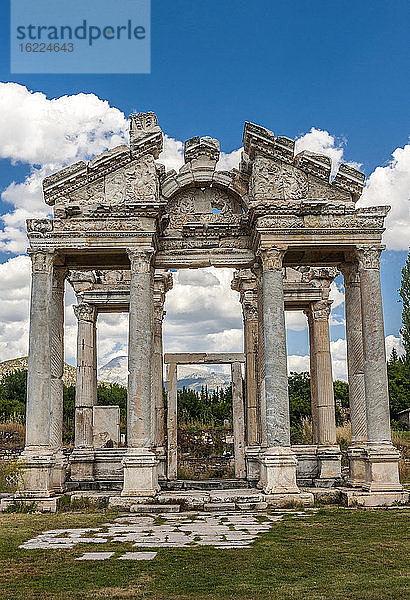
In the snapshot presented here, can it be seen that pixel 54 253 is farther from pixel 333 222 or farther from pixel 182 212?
pixel 333 222

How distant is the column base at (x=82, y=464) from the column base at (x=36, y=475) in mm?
6028

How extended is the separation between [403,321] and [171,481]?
3507 centimetres

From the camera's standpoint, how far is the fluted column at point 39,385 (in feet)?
53.4

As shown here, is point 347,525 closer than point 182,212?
Yes

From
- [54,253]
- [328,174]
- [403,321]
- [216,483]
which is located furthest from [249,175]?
[403,321]

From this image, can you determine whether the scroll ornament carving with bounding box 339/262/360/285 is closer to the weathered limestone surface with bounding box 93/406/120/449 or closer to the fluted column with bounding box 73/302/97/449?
the fluted column with bounding box 73/302/97/449

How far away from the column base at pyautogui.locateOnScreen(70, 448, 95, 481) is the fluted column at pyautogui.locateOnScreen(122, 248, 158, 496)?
6.08m

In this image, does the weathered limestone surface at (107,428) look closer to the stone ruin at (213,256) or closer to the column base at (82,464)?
the column base at (82,464)

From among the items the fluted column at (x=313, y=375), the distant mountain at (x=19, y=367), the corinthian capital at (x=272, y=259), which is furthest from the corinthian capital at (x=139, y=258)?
the distant mountain at (x=19, y=367)

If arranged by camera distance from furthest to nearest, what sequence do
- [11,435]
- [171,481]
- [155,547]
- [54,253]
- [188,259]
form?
1. [11,435]
2. [171,481]
3. [188,259]
4. [54,253]
5. [155,547]

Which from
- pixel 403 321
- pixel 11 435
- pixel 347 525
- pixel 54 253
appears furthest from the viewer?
pixel 403 321

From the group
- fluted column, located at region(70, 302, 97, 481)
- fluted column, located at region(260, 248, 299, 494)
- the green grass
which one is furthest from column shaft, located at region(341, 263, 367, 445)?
fluted column, located at region(70, 302, 97, 481)

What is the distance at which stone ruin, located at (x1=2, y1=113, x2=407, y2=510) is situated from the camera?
54.6ft

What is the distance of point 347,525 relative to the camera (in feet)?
41.6
